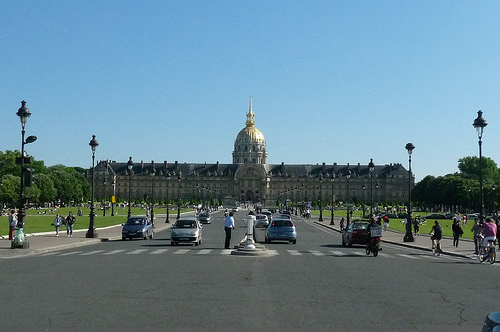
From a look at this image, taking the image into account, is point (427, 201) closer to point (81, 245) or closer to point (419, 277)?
point (81, 245)

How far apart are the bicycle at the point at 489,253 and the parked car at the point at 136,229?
20053 mm

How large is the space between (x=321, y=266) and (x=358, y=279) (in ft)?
13.0

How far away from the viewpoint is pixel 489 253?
24125 millimetres

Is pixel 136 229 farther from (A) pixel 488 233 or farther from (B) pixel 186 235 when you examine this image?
(A) pixel 488 233

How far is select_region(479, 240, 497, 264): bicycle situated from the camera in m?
24.1

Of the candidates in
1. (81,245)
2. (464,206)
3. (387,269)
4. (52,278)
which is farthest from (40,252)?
(464,206)

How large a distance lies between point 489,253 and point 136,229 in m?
20.9

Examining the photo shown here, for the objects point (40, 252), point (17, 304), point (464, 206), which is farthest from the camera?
point (464, 206)

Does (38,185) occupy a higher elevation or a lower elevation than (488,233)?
higher

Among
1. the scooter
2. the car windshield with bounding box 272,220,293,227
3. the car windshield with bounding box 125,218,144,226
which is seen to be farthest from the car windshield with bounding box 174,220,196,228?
the scooter

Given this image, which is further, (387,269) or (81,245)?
(81,245)

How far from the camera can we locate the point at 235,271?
712 inches

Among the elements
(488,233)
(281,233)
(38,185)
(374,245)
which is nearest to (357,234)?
(281,233)

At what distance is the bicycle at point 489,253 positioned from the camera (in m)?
24.1
